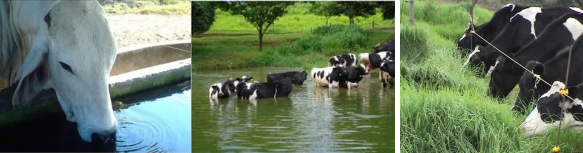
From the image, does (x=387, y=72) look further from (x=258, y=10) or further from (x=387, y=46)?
(x=258, y=10)

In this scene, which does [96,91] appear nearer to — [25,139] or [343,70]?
[25,139]

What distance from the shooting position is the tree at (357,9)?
23.9 feet

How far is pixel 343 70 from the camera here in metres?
7.39

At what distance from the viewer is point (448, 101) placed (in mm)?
6910

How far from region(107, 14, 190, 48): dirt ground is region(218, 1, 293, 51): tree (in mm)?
422

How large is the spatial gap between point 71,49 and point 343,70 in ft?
7.99

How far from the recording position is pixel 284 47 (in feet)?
24.1

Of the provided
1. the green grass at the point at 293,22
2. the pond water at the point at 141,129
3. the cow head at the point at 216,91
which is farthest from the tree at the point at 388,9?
the pond water at the point at 141,129

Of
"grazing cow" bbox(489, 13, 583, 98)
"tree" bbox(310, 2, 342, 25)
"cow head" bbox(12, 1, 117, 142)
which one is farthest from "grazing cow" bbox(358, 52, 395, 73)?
"cow head" bbox(12, 1, 117, 142)

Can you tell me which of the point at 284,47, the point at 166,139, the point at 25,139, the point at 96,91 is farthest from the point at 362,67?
the point at 25,139

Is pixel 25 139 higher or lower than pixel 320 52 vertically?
lower

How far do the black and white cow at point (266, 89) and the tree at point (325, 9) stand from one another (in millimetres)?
680

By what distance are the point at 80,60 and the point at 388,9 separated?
109 inches

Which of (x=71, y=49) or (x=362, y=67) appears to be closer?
(x=71, y=49)
